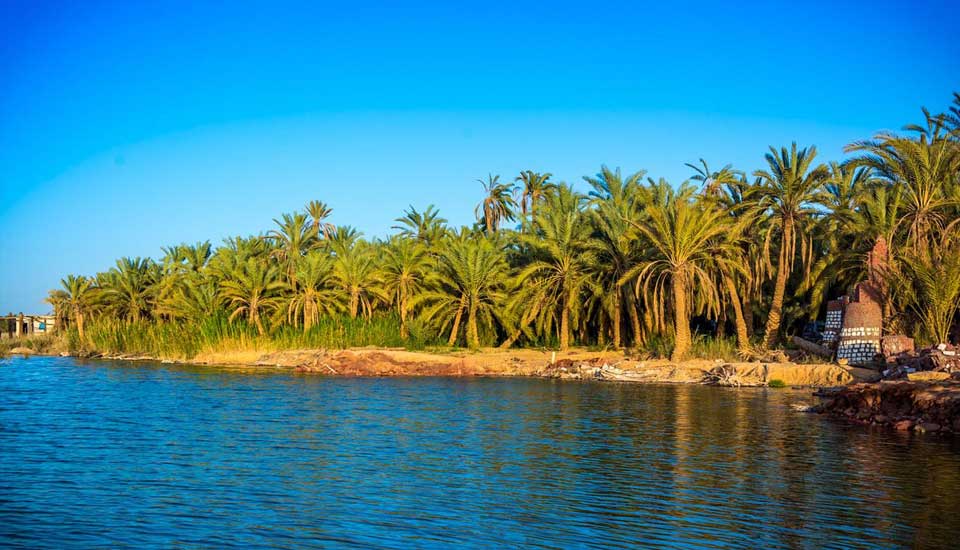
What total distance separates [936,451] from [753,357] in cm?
1957

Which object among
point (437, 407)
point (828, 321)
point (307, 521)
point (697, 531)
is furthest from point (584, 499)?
point (828, 321)

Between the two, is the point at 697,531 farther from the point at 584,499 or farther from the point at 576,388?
the point at 576,388

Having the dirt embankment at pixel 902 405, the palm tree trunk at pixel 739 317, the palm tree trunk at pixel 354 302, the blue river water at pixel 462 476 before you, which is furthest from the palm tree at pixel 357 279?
the dirt embankment at pixel 902 405

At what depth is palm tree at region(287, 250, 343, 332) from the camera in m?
49.5

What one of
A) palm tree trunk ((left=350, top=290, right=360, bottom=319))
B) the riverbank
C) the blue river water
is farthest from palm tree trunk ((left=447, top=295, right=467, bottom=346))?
the blue river water

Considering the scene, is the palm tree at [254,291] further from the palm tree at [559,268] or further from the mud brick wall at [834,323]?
the mud brick wall at [834,323]

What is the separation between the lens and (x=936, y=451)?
17766mm

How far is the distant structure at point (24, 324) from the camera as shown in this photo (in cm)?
7925

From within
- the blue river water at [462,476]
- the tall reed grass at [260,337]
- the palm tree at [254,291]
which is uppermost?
the palm tree at [254,291]

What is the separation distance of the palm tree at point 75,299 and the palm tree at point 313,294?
24356 mm

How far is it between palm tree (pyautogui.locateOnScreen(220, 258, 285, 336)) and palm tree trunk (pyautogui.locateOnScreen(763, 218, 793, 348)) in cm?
2965

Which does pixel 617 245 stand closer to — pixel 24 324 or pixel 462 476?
pixel 462 476

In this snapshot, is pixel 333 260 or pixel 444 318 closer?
pixel 444 318

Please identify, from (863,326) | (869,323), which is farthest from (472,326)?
(869,323)
